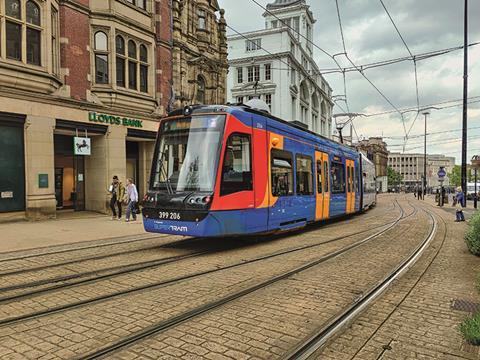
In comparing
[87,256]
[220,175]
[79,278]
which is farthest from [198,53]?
[79,278]

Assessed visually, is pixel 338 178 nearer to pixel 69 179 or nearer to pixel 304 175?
pixel 304 175

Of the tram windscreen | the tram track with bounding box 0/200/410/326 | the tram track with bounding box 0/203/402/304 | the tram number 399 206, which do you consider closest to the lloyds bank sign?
the tram windscreen

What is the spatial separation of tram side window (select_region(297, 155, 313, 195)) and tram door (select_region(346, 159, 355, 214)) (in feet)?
17.7

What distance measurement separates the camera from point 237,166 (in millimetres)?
8773

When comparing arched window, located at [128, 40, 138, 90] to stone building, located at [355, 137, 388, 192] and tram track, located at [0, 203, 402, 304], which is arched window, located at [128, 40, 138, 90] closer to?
tram track, located at [0, 203, 402, 304]

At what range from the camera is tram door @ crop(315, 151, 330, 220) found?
13.3 metres

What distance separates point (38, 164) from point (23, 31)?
499 centimetres

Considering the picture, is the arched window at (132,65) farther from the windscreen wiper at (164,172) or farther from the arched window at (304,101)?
the arched window at (304,101)

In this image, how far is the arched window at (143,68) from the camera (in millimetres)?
20453

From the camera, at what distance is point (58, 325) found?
14.2ft

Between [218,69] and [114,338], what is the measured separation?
25.2 m

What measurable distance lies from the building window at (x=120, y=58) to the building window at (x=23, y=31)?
14.0 feet

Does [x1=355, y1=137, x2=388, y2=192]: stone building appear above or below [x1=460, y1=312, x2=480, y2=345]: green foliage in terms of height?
above

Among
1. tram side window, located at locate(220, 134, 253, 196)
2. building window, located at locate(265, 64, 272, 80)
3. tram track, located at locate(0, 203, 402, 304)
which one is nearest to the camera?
tram track, located at locate(0, 203, 402, 304)
